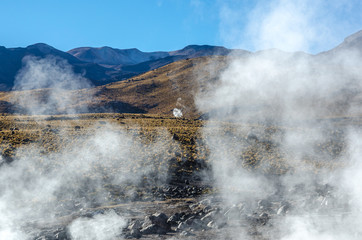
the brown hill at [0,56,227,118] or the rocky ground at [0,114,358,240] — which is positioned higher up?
the brown hill at [0,56,227,118]

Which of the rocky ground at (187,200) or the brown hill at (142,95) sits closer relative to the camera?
the rocky ground at (187,200)

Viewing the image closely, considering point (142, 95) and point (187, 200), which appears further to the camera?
point (142, 95)

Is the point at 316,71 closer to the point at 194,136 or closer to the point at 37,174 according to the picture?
the point at 194,136

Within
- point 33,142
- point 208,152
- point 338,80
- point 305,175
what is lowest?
point 305,175

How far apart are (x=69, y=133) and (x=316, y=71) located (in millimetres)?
63750

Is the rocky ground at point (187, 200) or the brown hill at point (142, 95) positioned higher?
the brown hill at point (142, 95)

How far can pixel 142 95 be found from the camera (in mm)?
85375

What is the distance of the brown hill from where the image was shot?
230 feet

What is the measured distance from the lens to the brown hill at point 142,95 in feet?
230

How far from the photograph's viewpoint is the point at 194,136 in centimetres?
2978

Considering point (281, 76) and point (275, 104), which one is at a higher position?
point (281, 76)

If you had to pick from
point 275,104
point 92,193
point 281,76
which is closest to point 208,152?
point 92,193

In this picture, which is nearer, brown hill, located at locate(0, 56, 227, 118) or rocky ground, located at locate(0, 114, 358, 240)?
rocky ground, located at locate(0, 114, 358, 240)

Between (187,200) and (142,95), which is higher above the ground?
(142,95)
